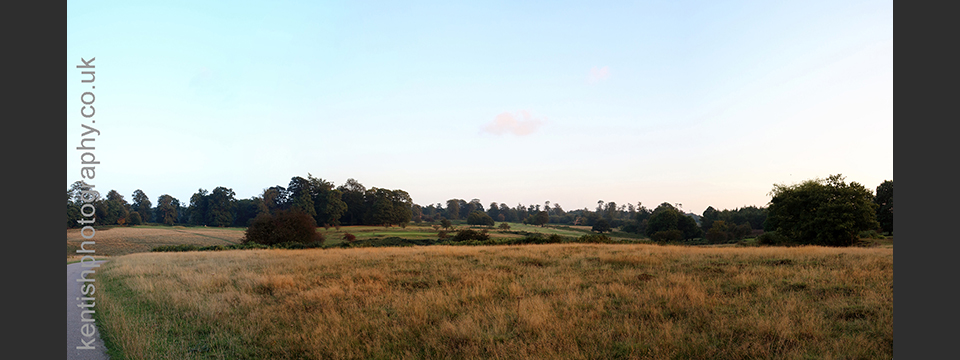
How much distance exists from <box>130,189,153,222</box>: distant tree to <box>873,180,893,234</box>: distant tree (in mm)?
131098

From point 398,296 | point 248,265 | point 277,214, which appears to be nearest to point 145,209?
point 277,214

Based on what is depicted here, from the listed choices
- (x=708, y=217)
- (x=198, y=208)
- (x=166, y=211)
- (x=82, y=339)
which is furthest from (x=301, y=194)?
(x=708, y=217)

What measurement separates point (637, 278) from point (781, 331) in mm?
6532

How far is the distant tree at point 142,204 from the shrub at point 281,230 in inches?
2258

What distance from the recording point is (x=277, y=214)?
52.2m

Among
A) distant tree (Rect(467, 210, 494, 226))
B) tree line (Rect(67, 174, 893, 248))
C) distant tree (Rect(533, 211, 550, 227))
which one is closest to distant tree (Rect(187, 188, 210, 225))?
tree line (Rect(67, 174, 893, 248))

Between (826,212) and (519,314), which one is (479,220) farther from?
(519,314)

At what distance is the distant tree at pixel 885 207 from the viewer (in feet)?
178

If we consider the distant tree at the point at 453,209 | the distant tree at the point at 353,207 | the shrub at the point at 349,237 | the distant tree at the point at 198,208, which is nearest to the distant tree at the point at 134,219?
the distant tree at the point at 198,208

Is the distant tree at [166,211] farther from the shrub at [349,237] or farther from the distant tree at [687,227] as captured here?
the distant tree at [687,227]

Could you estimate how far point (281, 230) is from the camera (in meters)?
50.2

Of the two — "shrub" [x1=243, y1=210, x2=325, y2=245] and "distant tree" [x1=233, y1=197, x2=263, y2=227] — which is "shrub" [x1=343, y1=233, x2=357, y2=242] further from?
"distant tree" [x1=233, y1=197, x2=263, y2=227]

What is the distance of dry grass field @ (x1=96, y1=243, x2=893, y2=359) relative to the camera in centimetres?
689

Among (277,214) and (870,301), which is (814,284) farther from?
(277,214)
